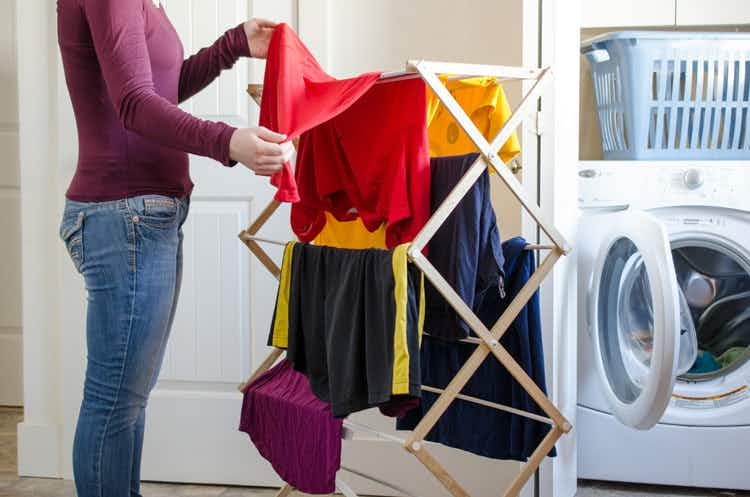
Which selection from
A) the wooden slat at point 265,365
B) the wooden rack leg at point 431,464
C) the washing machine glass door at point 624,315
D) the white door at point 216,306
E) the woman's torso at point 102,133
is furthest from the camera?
the white door at point 216,306

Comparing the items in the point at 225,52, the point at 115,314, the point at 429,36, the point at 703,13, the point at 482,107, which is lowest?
the point at 115,314

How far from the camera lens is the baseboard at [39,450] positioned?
2543 millimetres

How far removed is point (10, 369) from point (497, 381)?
235 centimetres

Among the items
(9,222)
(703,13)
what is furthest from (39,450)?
(703,13)

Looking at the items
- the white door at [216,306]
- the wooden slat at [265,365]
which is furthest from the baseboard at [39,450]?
the wooden slat at [265,365]

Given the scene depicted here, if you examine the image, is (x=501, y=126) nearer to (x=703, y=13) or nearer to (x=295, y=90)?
(x=295, y=90)

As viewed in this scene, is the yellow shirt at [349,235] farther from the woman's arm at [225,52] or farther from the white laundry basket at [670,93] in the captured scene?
the white laundry basket at [670,93]

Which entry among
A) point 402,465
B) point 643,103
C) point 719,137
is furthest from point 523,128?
point 402,465

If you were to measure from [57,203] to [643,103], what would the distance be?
5.54 ft

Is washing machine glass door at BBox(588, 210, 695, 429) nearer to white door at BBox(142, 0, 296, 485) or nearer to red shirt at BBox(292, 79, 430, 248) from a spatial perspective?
red shirt at BBox(292, 79, 430, 248)

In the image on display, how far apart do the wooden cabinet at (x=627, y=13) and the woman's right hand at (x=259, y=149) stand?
1.60 meters

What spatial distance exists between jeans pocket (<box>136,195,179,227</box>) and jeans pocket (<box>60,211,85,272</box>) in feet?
0.33

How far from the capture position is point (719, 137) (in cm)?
254

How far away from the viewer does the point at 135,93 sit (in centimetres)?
133
